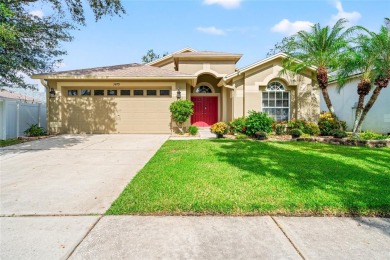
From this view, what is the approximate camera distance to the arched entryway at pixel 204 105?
19203mm

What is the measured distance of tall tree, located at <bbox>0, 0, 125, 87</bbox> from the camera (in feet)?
39.8

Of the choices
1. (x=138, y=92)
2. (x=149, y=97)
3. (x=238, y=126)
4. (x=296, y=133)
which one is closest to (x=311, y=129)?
(x=296, y=133)

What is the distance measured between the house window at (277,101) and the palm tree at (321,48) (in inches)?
64.3

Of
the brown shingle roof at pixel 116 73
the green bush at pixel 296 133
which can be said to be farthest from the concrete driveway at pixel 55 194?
the green bush at pixel 296 133

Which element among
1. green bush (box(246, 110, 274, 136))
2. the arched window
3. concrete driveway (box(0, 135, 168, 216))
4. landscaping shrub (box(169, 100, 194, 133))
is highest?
→ the arched window

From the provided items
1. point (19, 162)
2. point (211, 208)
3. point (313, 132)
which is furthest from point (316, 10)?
point (19, 162)

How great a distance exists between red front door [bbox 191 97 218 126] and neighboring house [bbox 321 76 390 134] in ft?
26.2

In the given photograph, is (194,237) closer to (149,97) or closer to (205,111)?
(149,97)

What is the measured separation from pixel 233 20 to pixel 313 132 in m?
8.97

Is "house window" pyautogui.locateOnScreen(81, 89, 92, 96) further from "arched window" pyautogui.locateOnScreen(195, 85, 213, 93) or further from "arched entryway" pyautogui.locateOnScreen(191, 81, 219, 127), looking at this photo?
"arched window" pyautogui.locateOnScreen(195, 85, 213, 93)

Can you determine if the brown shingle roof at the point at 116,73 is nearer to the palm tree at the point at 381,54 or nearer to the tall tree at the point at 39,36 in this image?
the tall tree at the point at 39,36

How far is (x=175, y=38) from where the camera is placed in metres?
25.9

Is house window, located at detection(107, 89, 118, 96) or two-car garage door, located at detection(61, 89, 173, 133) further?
house window, located at detection(107, 89, 118, 96)

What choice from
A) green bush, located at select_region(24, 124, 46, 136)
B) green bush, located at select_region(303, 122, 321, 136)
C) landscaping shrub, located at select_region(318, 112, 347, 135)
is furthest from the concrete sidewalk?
green bush, located at select_region(24, 124, 46, 136)
